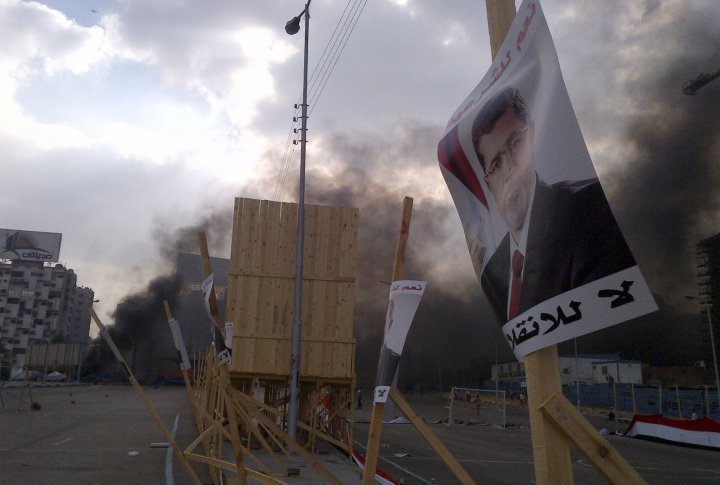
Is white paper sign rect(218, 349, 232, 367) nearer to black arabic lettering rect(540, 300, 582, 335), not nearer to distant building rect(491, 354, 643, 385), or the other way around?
black arabic lettering rect(540, 300, 582, 335)

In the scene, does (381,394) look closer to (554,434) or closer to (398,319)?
(398,319)

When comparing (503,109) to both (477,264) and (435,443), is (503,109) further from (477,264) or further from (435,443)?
(435,443)

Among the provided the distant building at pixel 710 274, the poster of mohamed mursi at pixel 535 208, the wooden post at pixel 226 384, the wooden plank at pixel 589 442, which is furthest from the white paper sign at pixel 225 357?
the distant building at pixel 710 274

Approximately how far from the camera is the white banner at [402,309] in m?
3.72

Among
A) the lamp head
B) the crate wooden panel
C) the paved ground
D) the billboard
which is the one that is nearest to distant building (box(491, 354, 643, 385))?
the paved ground

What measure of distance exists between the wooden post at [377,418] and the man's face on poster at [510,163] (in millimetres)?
1020

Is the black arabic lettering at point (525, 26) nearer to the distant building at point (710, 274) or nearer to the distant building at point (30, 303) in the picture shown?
the distant building at point (710, 274)

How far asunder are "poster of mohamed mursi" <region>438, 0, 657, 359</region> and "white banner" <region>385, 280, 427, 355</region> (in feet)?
2.05

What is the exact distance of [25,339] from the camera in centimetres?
10050

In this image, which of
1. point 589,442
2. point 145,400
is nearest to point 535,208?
point 589,442

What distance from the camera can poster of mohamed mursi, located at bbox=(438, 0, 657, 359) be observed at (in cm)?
233

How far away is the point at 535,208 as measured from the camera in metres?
2.55

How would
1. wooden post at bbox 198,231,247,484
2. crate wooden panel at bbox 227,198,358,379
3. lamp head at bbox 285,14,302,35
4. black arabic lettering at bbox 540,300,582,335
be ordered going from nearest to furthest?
1. black arabic lettering at bbox 540,300,582,335
2. wooden post at bbox 198,231,247,484
3. crate wooden panel at bbox 227,198,358,379
4. lamp head at bbox 285,14,302,35

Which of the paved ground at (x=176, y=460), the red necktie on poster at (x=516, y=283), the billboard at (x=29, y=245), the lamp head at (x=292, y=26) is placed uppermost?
the billboard at (x=29, y=245)
